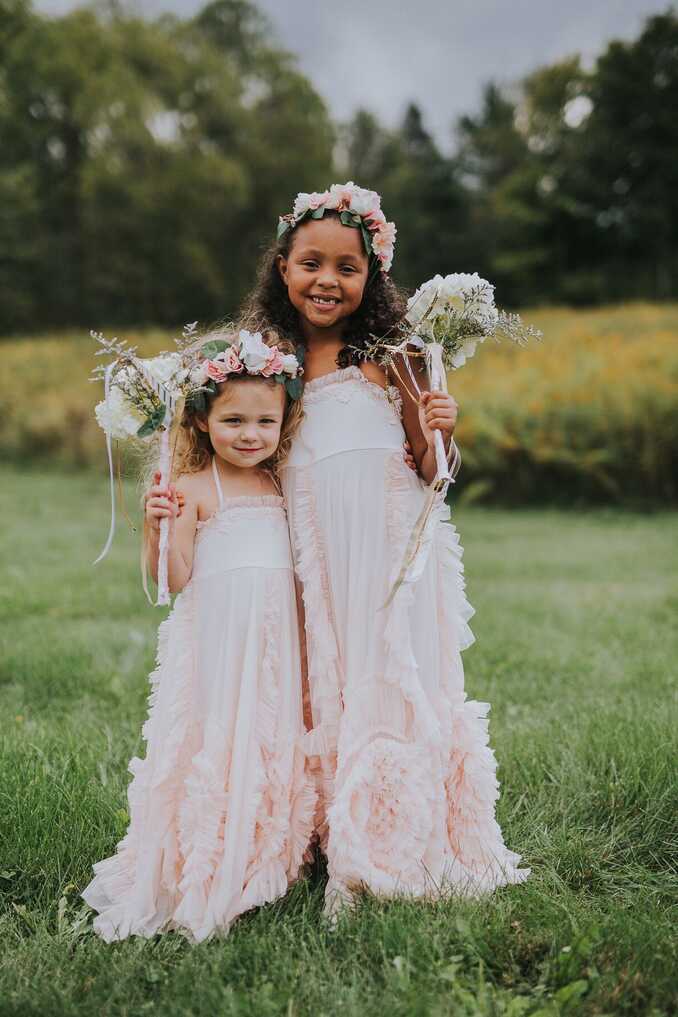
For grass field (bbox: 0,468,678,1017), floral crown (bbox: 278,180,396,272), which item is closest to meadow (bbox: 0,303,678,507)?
grass field (bbox: 0,468,678,1017)

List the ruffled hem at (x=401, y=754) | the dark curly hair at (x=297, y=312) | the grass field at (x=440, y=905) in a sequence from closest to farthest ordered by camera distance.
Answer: the grass field at (x=440, y=905)
the ruffled hem at (x=401, y=754)
the dark curly hair at (x=297, y=312)

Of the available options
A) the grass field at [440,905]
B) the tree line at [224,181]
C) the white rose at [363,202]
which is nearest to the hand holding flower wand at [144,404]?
the white rose at [363,202]

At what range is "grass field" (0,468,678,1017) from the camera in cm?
214

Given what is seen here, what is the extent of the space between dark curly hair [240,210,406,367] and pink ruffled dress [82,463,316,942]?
56 cm

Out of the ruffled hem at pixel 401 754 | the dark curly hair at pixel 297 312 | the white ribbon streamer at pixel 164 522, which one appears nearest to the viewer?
the white ribbon streamer at pixel 164 522

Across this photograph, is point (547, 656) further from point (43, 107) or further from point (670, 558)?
point (43, 107)

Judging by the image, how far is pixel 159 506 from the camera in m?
2.47

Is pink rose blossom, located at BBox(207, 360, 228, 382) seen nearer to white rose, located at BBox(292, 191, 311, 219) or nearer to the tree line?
white rose, located at BBox(292, 191, 311, 219)

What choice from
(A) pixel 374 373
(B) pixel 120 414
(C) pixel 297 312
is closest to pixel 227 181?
(C) pixel 297 312

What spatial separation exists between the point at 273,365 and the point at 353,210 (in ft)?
1.75

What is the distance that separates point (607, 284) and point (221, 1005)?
30822mm

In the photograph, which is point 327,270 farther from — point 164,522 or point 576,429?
point 576,429

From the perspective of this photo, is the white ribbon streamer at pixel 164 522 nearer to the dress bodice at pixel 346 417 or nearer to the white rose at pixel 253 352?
the white rose at pixel 253 352

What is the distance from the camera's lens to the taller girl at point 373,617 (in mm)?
2557
